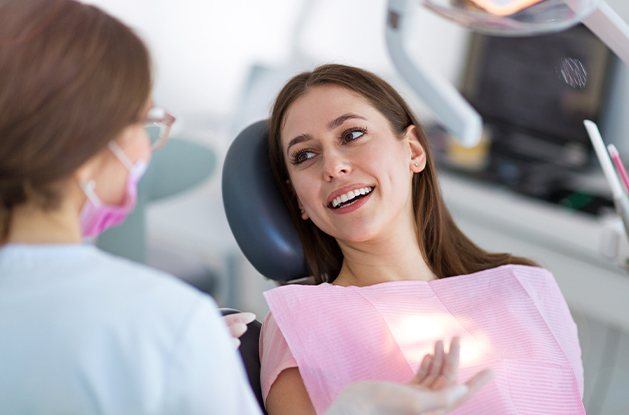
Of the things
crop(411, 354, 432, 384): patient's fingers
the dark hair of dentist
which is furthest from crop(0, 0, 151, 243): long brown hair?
crop(411, 354, 432, 384): patient's fingers

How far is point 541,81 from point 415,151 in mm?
1562

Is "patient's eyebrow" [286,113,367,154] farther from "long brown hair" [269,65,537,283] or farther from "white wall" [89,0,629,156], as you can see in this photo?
"white wall" [89,0,629,156]

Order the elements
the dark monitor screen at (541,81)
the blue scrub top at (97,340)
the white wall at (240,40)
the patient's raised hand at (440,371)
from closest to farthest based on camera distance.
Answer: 1. the blue scrub top at (97,340)
2. the patient's raised hand at (440,371)
3. the dark monitor screen at (541,81)
4. the white wall at (240,40)

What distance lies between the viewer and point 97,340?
0.84 meters

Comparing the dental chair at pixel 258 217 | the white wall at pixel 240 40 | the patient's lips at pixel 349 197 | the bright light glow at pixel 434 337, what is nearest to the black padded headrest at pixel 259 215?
the dental chair at pixel 258 217

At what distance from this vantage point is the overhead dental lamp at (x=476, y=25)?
3.89 feet

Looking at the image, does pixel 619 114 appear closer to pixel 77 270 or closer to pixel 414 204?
pixel 414 204

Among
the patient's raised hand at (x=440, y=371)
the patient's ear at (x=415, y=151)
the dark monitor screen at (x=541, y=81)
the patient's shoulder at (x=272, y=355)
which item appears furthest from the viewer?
the dark monitor screen at (x=541, y=81)

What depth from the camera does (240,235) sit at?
156 centimetres

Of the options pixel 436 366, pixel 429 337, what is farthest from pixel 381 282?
pixel 436 366

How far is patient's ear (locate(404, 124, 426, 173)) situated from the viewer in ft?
5.48

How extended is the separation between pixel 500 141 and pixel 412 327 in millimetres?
1874

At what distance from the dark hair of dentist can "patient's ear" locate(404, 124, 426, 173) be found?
0.82 m

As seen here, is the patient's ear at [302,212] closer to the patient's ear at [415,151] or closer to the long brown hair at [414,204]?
the long brown hair at [414,204]
